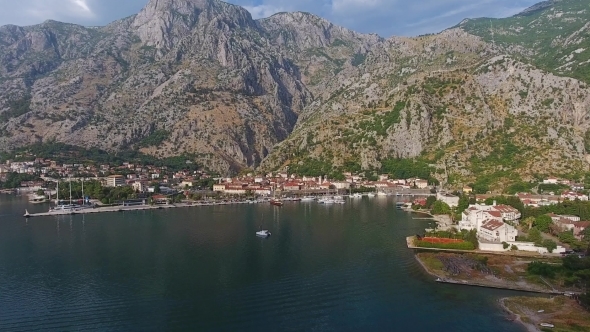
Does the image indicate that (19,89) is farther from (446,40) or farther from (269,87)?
(446,40)

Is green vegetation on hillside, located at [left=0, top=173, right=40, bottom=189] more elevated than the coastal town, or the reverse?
green vegetation on hillside, located at [left=0, top=173, right=40, bottom=189]

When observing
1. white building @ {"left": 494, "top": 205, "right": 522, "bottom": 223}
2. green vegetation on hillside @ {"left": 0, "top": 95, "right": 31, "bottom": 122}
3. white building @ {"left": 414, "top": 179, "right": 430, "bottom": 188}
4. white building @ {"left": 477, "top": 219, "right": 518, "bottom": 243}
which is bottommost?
white building @ {"left": 477, "top": 219, "right": 518, "bottom": 243}

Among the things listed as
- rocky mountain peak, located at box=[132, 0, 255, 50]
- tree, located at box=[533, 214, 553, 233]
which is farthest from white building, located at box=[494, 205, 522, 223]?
rocky mountain peak, located at box=[132, 0, 255, 50]

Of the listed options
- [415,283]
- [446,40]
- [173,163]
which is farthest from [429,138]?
[415,283]

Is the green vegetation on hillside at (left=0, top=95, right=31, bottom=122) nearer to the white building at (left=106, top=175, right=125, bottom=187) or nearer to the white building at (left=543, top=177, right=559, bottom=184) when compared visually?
the white building at (left=106, top=175, right=125, bottom=187)

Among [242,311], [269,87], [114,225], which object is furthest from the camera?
[269,87]

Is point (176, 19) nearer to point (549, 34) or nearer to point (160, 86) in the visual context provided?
point (160, 86)
